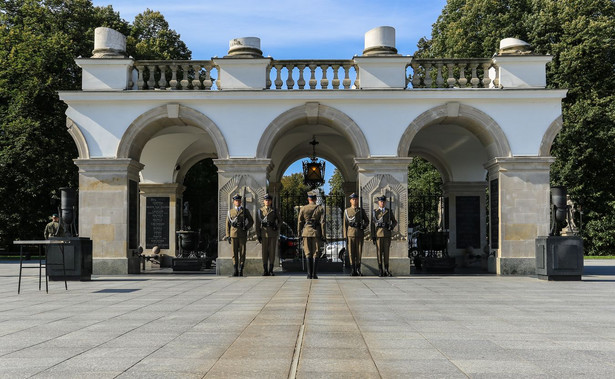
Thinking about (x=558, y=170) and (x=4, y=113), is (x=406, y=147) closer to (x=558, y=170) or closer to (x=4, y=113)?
(x=558, y=170)

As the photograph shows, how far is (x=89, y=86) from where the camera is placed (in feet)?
59.5

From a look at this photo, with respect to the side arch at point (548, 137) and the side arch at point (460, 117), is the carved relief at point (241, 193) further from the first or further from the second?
the side arch at point (548, 137)

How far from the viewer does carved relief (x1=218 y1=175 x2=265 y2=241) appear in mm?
17641

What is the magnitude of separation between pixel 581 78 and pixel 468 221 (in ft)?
43.8

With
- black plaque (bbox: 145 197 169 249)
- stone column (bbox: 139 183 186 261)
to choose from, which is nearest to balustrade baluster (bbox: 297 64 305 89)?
stone column (bbox: 139 183 186 261)

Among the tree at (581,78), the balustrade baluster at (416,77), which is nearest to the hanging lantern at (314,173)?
the balustrade baluster at (416,77)

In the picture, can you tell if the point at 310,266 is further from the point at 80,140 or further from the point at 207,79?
the point at 80,140

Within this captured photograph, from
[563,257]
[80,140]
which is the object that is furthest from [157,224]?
[563,257]

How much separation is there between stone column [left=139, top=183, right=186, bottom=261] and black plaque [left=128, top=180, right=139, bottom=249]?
15.5ft

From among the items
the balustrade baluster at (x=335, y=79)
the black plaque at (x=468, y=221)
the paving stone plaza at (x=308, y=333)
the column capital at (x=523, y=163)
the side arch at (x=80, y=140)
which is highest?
the balustrade baluster at (x=335, y=79)

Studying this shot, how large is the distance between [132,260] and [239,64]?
5.85 metres

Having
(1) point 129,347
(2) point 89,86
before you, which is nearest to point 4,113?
(2) point 89,86

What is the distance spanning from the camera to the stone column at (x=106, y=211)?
1758cm

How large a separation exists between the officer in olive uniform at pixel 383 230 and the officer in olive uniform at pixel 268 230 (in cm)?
245
